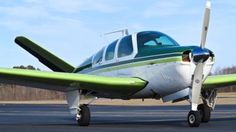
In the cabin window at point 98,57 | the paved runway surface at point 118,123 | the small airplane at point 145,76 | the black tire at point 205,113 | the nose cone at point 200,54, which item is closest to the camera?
the paved runway surface at point 118,123

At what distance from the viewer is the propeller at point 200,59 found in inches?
520

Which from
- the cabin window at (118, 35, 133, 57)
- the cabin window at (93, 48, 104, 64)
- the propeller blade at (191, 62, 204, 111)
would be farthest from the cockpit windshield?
the cabin window at (93, 48, 104, 64)

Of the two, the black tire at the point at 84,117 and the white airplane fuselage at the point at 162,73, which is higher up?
the white airplane fuselage at the point at 162,73

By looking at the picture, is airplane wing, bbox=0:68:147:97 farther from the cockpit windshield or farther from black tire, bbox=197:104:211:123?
black tire, bbox=197:104:211:123

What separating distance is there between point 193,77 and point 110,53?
349 cm

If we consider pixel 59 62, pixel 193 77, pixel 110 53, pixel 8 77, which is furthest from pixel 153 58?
pixel 59 62

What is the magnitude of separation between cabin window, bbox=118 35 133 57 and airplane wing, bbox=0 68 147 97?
3.14 feet

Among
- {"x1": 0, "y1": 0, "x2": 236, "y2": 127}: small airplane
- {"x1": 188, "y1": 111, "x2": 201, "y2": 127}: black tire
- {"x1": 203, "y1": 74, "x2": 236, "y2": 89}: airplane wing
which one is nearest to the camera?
{"x1": 188, "y1": 111, "x2": 201, "y2": 127}: black tire

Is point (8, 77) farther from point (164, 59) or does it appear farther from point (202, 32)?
point (202, 32)

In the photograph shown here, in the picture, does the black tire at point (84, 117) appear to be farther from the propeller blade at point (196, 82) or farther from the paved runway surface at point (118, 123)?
the propeller blade at point (196, 82)

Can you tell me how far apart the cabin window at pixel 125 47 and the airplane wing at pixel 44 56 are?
199 inches

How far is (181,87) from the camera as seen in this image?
13.9 m

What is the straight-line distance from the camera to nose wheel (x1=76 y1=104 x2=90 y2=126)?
49.3 ft

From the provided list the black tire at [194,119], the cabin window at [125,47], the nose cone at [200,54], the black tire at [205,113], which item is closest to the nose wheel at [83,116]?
the cabin window at [125,47]
